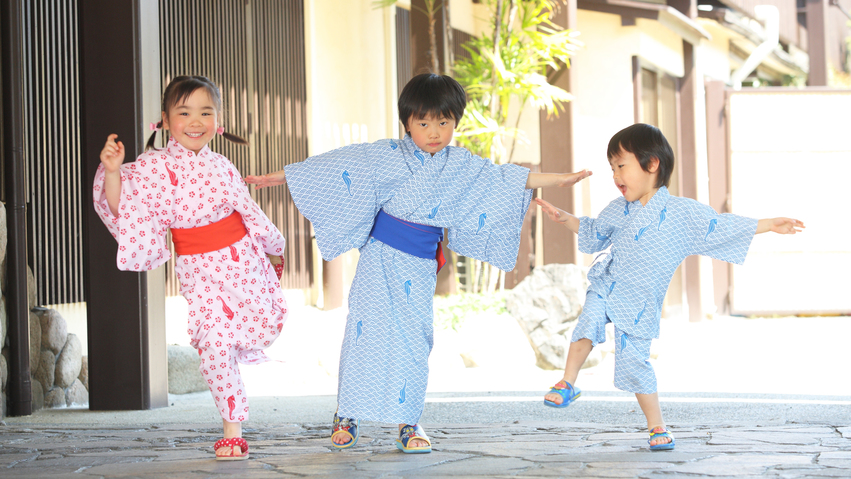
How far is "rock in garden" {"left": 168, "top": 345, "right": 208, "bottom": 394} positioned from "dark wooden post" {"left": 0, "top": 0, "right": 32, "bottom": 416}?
131 centimetres

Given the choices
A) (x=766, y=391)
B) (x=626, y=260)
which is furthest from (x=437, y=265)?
(x=766, y=391)

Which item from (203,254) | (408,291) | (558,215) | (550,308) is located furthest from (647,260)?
(550,308)

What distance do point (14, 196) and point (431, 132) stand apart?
2.28m

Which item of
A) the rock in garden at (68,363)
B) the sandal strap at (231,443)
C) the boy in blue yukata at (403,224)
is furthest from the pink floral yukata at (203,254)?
the rock in garden at (68,363)

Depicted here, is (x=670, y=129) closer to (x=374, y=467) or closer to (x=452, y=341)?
(x=452, y=341)

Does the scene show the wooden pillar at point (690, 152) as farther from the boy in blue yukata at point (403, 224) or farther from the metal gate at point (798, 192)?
the boy in blue yukata at point (403, 224)

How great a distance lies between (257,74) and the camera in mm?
7352

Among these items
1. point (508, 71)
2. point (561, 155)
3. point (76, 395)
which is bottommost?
point (76, 395)

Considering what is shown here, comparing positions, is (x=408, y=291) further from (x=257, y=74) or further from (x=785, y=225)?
(x=257, y=74)

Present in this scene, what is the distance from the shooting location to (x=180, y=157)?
315 centimetres

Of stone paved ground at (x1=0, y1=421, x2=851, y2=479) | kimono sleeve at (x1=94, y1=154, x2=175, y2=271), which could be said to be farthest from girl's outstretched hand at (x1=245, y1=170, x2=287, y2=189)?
stone paved ground at (x1=0, y1=421, x2=851, y2=479)

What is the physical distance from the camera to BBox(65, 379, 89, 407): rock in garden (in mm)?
4773

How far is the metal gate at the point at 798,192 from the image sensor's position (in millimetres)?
9508

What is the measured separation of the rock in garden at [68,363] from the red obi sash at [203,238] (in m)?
2.02
